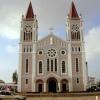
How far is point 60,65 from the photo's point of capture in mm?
67000

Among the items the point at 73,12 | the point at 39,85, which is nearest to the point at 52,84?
the point at 39,85

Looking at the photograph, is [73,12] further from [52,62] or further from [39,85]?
[39,85]

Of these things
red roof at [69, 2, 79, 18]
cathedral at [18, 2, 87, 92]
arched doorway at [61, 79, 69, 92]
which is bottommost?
arched doorway at [61, 79, 69, 92]

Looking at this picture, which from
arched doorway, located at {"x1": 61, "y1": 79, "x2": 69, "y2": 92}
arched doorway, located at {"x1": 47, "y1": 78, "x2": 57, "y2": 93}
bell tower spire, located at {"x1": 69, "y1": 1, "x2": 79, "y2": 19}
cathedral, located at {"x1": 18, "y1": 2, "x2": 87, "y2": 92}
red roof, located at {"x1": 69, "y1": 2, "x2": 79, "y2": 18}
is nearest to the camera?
cathedral, located at {"x1": 18, "y1": 2, "x2": 87, "y2": 92}

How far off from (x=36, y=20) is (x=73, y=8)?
9976 mm

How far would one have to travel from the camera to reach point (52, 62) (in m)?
67.3

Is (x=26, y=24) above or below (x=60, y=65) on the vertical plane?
above

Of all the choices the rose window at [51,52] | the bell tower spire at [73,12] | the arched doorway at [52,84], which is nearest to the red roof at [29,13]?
the bell tower spire at [73,12]

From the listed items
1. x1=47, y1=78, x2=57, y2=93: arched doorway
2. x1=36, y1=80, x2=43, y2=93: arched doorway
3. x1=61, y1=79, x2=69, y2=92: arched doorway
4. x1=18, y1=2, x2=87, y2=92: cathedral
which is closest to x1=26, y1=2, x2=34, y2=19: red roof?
x1=18, y1=2, x2=87, y2=92: cathedral

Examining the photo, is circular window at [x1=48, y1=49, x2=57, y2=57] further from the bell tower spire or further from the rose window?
the bell tower spire

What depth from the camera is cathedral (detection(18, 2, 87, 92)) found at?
6606 centimetres

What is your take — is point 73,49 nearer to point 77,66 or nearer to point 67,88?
point 77,66

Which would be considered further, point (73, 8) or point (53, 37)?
point (73, 8)

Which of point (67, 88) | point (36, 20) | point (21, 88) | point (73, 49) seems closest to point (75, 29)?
point (73, 49)
